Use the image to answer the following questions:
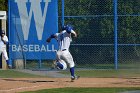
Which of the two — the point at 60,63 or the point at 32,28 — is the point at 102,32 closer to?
the point at 32,28

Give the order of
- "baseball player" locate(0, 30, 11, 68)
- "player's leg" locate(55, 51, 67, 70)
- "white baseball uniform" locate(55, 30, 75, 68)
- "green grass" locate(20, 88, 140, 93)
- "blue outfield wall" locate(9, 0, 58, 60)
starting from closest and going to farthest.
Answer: "green grass" locate(20, 88, 140, 93) < "player's leg" locate(55, 51, 67, 70) < "white baseball uniform" locate(55, 30, 75, 68) < "baseball player" locate(0, 30, 11, 68) < "blue outfield wall" locate(9, 0, 58, 60)

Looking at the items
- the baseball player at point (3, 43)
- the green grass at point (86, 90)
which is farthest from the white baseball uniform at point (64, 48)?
the baseball player at point (3, 43)

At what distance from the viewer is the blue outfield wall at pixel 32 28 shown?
2453cm

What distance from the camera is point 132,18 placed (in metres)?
24.6

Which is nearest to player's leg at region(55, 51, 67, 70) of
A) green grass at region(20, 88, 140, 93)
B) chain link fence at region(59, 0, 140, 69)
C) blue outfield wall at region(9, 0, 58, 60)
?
green grass at region(20, 88, 140, 93)

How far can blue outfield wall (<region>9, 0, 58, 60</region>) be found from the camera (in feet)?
80.5

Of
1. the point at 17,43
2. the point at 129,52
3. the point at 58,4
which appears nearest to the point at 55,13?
the point at 58,4

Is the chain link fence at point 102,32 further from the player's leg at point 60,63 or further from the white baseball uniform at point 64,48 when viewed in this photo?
the player's leg at point 60,63

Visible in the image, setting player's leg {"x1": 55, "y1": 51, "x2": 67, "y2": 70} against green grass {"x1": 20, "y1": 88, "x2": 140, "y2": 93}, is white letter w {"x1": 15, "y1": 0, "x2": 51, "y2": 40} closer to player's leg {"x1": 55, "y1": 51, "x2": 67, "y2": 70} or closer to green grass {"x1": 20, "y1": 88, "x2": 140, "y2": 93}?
player's leg {"x1": 55, "y1": 51, "x2": 67, "y2": 70}

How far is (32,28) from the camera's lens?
24656 millimetres

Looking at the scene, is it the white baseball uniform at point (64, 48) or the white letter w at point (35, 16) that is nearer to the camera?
the white baseball uniform at point (64, 48)

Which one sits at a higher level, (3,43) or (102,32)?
(102,32)

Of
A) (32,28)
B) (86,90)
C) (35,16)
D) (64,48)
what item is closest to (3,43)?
(32,28)

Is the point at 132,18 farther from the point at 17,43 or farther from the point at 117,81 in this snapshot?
the point at 117,81
